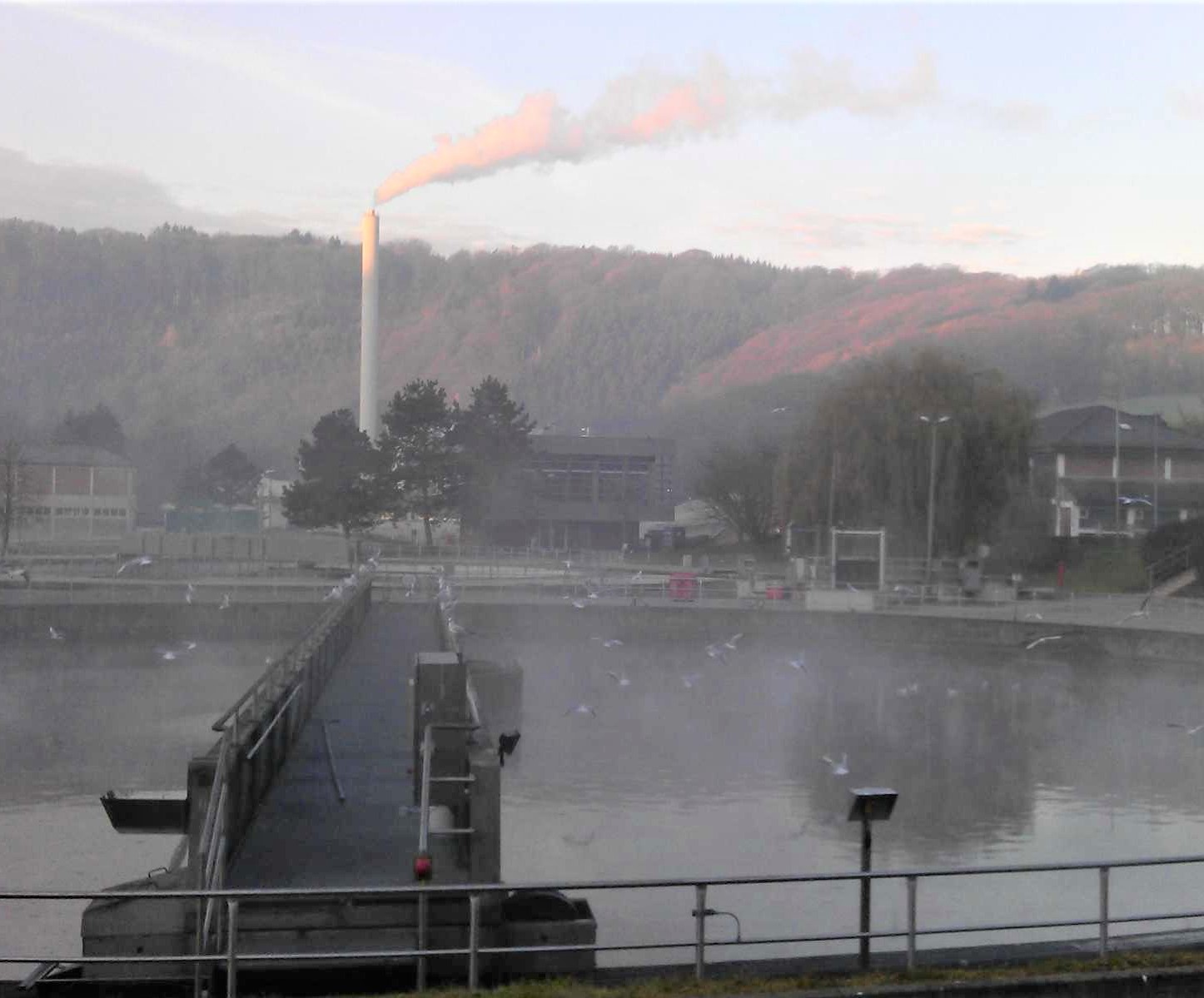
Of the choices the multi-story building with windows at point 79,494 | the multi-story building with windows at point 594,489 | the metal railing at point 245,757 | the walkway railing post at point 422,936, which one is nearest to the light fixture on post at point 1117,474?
the multi-story building with windows at point 594,489

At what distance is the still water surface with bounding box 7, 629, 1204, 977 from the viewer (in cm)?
1449

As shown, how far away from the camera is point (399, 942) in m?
8.91

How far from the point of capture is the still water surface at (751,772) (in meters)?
14.5

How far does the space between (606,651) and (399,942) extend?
34318 mm

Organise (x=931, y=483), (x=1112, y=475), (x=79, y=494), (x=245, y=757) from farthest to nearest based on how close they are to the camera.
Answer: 1. (x=79, y=494)
2. (x=1112, y=475)
3. (x=931, y=483)
4. (x=245, y=757)

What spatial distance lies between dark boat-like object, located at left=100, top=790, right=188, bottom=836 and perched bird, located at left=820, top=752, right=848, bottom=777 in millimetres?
13327

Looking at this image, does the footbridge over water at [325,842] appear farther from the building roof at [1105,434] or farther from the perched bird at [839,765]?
the building roof at [1105,434]

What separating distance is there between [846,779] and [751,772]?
4.75 feet

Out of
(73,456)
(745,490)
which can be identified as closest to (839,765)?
(745,490)

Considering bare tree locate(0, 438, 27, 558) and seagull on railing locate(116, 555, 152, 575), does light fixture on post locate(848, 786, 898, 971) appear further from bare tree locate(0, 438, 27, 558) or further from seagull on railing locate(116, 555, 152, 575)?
bare tree locate(0, 438, 27, 558)

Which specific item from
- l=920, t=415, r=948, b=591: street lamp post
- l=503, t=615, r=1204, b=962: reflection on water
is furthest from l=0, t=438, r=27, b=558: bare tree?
l=920, t=415, r=948, b=591: street lamp post

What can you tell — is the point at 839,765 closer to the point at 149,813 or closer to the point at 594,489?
the point at 149,813

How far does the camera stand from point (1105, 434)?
63781mm

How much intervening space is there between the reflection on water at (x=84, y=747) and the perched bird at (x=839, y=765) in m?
9.54
